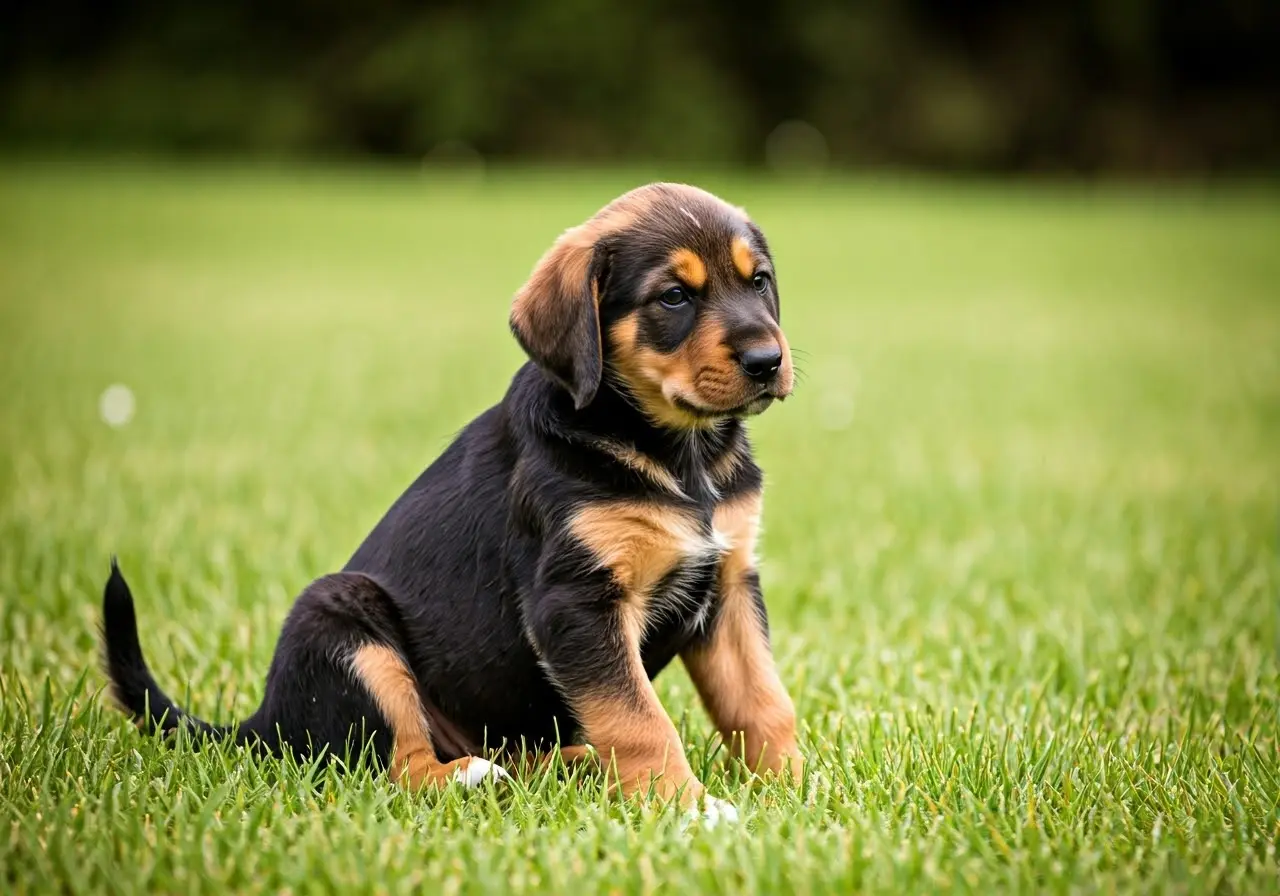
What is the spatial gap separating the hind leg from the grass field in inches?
4.9

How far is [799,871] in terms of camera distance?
7.76 feet

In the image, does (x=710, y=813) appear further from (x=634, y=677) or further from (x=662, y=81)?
(x=662, y=81)

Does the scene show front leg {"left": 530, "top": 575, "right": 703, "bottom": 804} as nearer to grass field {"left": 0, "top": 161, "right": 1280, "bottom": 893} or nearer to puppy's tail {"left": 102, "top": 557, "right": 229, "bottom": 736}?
grass field {"left": 0, "top": 161, "right": 1280, "bottom": 893}

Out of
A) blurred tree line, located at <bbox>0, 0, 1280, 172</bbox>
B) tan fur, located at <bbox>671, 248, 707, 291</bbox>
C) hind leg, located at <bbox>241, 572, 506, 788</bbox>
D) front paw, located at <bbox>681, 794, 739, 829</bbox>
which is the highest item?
blurred tree line, located at <bbox>0, 0, 1280, 172</bbox>

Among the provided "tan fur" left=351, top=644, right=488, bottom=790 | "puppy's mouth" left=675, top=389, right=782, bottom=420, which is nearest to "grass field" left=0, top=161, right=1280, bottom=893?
"tan fur" left=351, top=644, right=488, bottom=790

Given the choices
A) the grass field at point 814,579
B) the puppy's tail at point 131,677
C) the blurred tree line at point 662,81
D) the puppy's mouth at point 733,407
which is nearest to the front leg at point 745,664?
the grass field at point 814,579

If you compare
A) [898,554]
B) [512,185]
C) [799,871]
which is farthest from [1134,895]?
[512,185]

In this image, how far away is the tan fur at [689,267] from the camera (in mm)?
2824

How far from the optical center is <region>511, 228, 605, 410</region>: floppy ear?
278 centimetres

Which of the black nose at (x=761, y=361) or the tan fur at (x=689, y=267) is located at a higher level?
the tan fur at (x=689, y=267)

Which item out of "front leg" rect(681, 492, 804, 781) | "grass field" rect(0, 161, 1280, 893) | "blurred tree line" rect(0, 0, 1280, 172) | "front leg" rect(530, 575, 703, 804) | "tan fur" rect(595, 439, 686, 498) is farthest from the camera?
"blurred tree line" rect(0, 0, 1280, 172)

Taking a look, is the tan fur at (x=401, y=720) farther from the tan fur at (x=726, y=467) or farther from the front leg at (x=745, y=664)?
the tan fur at (x=726, y=467)

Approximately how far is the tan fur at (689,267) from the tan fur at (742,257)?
76 millimetres

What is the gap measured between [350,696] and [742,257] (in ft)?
4.07
